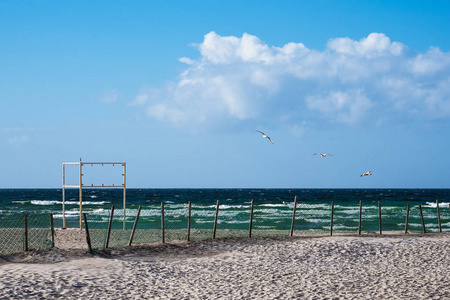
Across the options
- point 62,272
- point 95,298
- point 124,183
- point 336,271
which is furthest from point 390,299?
point 124,183

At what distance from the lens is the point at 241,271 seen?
40.3 feet

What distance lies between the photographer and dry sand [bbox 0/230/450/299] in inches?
400

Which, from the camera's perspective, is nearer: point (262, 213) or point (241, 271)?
point (241, 271)

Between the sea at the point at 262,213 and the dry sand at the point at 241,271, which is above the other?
the dry sand at the point at 241,271

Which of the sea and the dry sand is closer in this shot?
the dry sand

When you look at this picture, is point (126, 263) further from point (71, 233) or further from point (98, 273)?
point (71, 233)

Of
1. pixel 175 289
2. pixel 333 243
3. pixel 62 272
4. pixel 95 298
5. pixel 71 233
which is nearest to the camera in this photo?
pixel 95 298

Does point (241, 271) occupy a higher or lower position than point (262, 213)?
higher

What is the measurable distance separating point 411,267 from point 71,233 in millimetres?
12717

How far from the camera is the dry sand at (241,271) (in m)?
10.1

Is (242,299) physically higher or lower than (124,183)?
lower

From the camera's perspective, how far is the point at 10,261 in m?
12.5

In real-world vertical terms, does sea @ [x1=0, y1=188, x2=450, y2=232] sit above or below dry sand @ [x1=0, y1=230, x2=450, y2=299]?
below

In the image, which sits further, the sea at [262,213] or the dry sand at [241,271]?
the sea at [262,213]
